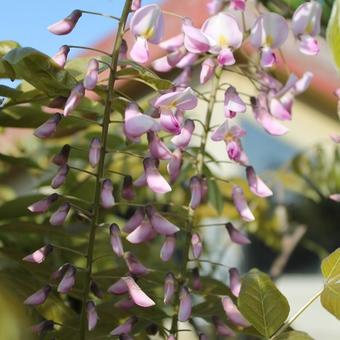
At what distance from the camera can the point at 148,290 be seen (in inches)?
34.9

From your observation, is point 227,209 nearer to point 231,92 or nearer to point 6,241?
point 6,241

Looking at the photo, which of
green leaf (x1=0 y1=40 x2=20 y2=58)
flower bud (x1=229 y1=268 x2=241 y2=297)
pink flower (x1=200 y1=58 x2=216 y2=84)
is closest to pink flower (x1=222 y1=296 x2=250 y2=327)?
flower bud (x1=229 y1=268 x2=241 y2=297)

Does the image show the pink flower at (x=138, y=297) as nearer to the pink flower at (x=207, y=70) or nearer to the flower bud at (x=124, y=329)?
the flower bud at (x=124, y=329)

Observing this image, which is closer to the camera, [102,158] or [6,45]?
[102,158]

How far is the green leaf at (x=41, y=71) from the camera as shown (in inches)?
29.1

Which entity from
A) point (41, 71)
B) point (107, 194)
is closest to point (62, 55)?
→ point (41, 71)

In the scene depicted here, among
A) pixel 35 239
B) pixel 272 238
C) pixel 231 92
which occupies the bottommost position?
pixel 272 238

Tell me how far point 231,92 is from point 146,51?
0.09 metres

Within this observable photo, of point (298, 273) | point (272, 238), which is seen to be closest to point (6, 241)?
point (272, 238)

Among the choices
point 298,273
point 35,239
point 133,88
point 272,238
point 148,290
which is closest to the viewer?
point 148,290

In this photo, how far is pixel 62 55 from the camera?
81 cm

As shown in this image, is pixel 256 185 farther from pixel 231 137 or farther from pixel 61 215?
pixel 61 215

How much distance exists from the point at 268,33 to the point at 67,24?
8.5 inches

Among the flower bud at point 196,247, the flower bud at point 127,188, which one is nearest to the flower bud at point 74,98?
the flower bud at point 127,188
